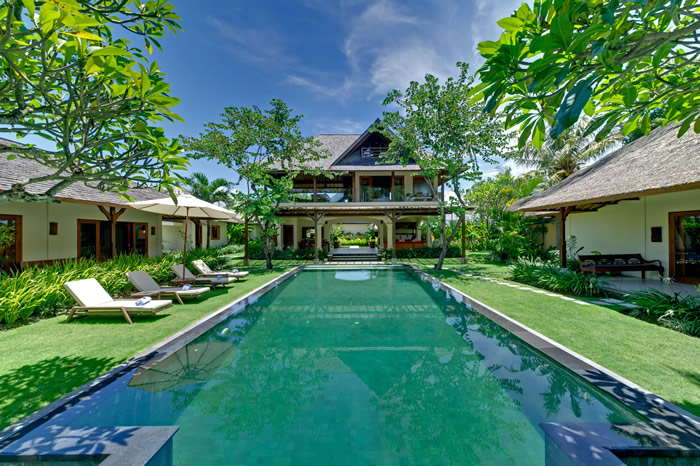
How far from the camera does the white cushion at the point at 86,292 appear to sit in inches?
247

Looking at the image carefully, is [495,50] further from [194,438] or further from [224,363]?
[224,363]

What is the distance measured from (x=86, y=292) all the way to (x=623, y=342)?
10.6 m

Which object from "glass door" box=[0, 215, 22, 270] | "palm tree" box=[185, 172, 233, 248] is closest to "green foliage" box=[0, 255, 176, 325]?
"glass door" box=[0, 215, 22, 270]

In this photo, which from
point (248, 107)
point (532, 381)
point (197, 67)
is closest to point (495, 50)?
point (532, 381)

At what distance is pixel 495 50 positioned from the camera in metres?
2.38

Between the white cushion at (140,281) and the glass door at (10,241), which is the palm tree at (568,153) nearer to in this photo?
the white cushion at (140,281)

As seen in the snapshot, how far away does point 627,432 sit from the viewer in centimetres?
259

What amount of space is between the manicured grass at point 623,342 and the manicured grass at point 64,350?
6993 millimetres

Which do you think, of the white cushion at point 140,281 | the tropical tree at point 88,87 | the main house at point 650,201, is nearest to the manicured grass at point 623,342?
the main house at point 650,201

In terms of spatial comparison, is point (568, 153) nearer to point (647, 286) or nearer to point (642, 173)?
point (642, 173)

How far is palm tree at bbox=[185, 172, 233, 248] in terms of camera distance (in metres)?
27.8

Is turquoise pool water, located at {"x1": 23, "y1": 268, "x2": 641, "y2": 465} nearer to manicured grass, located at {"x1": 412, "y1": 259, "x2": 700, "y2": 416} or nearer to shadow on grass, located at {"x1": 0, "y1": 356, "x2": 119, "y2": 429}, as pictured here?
shadow on grass, located at {"x1": 0, "y1": 356, "x2": 119, "y2": 429}

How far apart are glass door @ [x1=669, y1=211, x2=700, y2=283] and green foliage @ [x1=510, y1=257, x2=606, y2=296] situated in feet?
8.13

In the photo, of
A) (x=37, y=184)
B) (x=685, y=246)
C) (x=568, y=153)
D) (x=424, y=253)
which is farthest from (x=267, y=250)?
(x=568, y=153)
